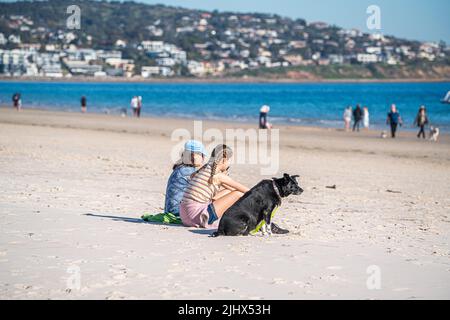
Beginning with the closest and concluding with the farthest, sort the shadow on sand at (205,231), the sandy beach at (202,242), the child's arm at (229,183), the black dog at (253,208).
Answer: the sandy beach at (202,242) → the black dog at (253,208) → the shadow on sand at (205,231) → the child's arm at (229,183)

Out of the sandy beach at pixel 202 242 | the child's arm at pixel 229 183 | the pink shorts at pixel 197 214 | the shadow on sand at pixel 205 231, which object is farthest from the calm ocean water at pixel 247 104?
the shadow on sand at pixel 205 231

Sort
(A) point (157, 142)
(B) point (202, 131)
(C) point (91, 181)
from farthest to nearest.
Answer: (B) point (202, 131) < (A) point (157, 142) < (C) point (91, 181)

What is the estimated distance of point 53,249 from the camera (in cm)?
713

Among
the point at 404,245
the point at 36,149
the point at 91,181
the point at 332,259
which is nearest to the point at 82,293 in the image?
the point at 332,259

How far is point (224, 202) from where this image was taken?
8.62 metres

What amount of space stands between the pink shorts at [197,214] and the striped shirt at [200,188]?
0.20 ft

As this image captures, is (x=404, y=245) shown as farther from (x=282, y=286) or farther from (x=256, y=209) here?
(x=282, y=286)

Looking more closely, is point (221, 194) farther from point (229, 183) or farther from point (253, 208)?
point (253, 208)

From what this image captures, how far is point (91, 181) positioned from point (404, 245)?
638cm

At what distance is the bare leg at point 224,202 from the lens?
8.63 m

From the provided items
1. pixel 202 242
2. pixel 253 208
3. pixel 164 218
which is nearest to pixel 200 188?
pixel 164 218

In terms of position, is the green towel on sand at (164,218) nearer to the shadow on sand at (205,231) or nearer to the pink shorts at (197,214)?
the pink shorts at (197,214)

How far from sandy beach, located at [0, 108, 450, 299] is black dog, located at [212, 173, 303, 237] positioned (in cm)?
15

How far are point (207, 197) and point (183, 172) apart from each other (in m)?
0.46
